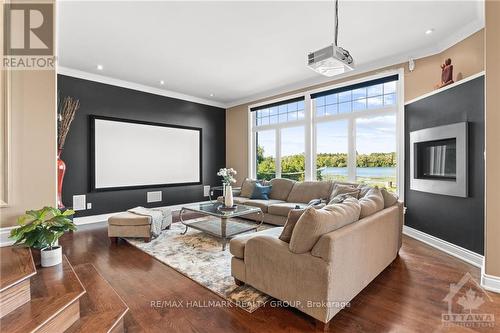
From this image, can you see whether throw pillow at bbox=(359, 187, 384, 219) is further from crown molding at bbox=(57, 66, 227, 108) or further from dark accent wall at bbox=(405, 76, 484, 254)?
crown molding at bbox=(57, 66, 227, 108)

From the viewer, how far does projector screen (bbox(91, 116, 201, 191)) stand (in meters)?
5.09

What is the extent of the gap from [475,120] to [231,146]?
17.9 ft

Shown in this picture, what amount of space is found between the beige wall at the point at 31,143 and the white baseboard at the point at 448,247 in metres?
4.52

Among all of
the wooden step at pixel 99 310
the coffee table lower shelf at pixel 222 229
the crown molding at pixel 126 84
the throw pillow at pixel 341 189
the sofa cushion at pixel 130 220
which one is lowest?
the wooden step at pixel 99 310

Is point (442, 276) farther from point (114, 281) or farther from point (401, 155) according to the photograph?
point (114, 281)

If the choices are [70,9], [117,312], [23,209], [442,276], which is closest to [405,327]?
[442,276]

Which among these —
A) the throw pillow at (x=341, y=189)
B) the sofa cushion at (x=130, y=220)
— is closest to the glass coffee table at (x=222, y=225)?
the sofa cushion at (x=130, y=220)

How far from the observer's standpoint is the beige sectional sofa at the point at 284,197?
4.55 meters

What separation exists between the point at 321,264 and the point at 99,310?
168cm

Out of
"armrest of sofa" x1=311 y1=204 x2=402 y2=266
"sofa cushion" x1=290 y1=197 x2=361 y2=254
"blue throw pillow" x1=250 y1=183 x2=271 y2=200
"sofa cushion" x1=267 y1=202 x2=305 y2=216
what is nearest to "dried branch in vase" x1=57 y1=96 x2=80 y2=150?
"blue throw pillow" x1=250 y1=183 x2=271 y2=200

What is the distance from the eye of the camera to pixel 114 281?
255 cm

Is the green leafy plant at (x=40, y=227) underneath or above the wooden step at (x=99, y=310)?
above

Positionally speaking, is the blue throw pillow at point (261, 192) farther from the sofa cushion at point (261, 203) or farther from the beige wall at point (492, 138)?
the beige wall at point (492, 138)

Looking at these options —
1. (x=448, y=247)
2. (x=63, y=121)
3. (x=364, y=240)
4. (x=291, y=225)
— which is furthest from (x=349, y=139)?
(x=63, y=121)
